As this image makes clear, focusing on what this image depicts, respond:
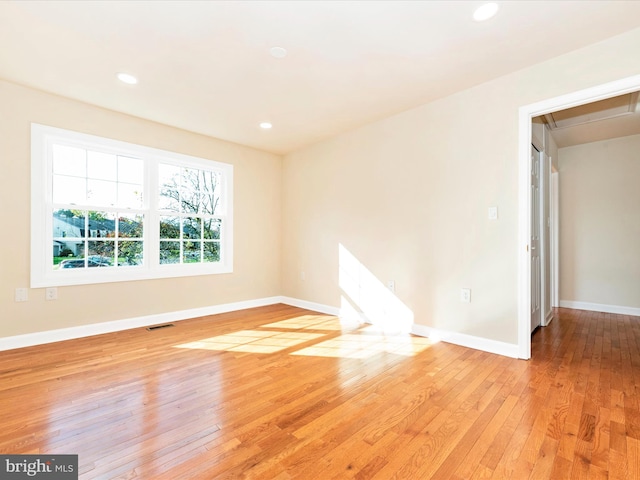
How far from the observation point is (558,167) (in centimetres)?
501

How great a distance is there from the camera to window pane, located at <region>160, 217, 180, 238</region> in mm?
4070

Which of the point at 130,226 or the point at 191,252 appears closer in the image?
the point at 130,226

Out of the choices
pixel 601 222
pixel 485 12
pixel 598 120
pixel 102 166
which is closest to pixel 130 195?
pixel 102 166

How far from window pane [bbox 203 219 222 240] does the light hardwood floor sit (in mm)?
1746

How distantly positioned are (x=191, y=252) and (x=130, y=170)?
50.7 inches

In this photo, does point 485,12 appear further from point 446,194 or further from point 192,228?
point 192,228

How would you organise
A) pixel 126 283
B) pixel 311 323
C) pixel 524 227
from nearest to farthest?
1. pixel 524 227
2. pixel 126 283
3. pixel 311 323

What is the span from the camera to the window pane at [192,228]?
169 inches

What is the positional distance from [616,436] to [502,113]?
8.35ft

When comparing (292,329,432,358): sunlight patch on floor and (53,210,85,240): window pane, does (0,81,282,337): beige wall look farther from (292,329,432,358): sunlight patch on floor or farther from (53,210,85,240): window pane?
(292,329,432,358): sunlight patch on floor

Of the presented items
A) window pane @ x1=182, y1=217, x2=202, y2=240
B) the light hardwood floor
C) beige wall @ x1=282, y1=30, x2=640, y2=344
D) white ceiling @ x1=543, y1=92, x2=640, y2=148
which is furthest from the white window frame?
white ceiling @ x1=543, y1=92, x2=640, y2=148

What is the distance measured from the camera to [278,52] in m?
2.45

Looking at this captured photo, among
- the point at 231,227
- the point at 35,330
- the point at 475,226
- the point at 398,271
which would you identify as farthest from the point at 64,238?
the point at 475,226

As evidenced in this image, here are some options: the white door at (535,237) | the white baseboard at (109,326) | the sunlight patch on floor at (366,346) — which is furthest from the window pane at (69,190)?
the white door at (535,237)
